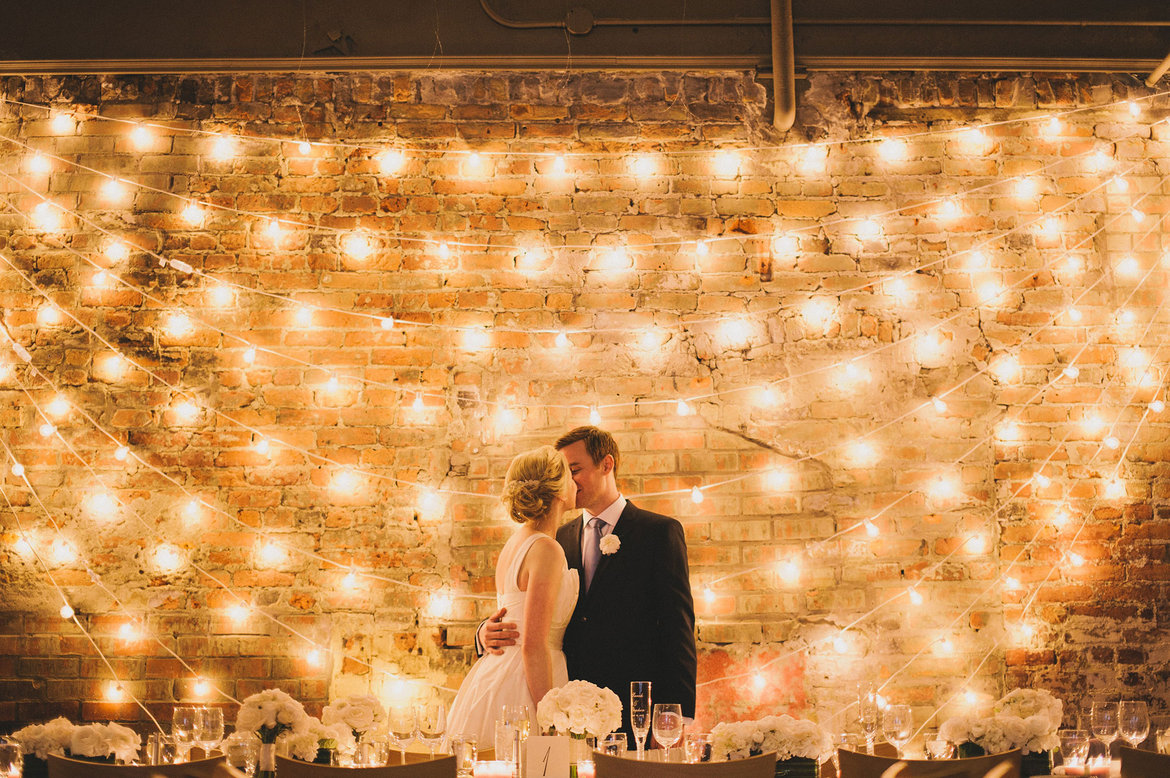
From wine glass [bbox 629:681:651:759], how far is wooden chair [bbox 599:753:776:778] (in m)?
0.37

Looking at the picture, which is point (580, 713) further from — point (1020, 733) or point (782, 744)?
point (1020, 733)

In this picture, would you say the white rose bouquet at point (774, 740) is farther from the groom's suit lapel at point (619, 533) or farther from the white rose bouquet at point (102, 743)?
the white rose bouquet at point (102, 743)

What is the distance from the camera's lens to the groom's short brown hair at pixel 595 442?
339 cm

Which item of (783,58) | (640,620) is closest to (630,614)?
(640,620)

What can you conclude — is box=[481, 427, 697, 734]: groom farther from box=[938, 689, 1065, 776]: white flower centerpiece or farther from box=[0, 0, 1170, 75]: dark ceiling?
box=[0, 0, 1170, 75]: dark ceiling

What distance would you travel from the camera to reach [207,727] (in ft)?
7.75

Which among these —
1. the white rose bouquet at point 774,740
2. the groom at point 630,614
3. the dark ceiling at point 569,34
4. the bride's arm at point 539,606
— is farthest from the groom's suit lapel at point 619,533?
the dark ceiling at point 569,34

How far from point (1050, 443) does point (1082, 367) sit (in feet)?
1.18

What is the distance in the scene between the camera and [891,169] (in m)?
3.94

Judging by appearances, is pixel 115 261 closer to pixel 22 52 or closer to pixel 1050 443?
pixel 22 52

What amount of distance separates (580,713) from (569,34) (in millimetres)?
2958

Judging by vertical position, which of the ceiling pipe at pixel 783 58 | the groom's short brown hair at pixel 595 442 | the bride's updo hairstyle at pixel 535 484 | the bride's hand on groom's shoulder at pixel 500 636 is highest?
the ceiling pipe at pixel 783 58

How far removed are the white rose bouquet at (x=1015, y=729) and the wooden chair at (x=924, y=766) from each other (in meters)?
0.16

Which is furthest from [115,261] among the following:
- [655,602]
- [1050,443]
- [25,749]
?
[1050,443]
